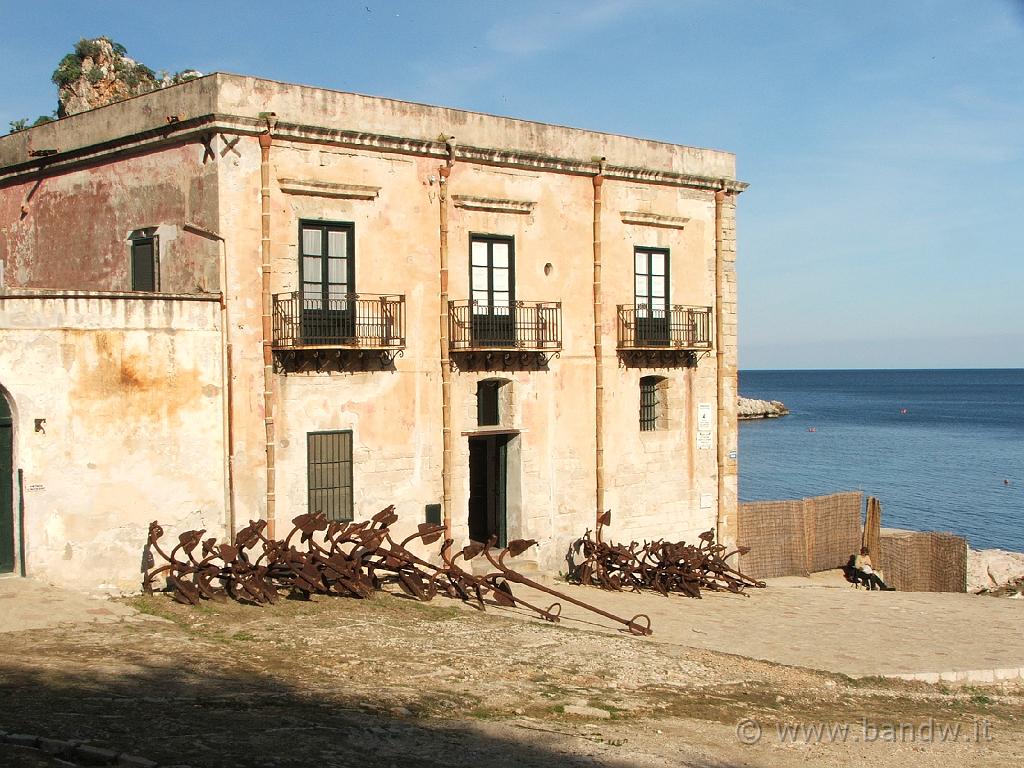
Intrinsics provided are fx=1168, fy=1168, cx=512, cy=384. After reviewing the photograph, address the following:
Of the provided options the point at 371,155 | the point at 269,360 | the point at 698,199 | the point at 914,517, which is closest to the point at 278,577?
the point at 269,360

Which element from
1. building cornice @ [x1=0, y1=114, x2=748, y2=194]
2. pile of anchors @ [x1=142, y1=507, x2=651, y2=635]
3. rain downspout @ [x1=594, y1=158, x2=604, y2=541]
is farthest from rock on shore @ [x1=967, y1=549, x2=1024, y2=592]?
pile of anchors @ [x1=142, y1=507, x2=651, y2=635]

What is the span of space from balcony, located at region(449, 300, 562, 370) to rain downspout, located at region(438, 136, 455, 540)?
0.54 feet

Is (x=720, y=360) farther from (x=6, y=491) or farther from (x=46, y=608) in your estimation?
(x=46, y=608)

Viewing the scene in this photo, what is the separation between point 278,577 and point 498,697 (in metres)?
5.92

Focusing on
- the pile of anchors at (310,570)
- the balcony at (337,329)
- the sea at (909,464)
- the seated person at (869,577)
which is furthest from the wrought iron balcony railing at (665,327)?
the sea at (909,464)

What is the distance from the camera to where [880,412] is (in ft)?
473

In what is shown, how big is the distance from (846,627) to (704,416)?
7246mm

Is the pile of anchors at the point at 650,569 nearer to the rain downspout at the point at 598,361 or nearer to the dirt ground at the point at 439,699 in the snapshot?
the rain downspout at the point at 598,361

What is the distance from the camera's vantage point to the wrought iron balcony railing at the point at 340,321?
1938cm

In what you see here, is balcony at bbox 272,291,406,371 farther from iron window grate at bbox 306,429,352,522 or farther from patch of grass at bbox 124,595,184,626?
patch of grass at bbox 124,595,184,626

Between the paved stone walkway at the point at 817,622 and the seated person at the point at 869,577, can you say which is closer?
the paved stone walkway at the point at 817,622

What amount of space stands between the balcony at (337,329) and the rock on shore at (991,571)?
50.1 ft

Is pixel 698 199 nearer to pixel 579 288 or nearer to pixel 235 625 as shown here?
pixel 579 288

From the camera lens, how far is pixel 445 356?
21719 millimetres
